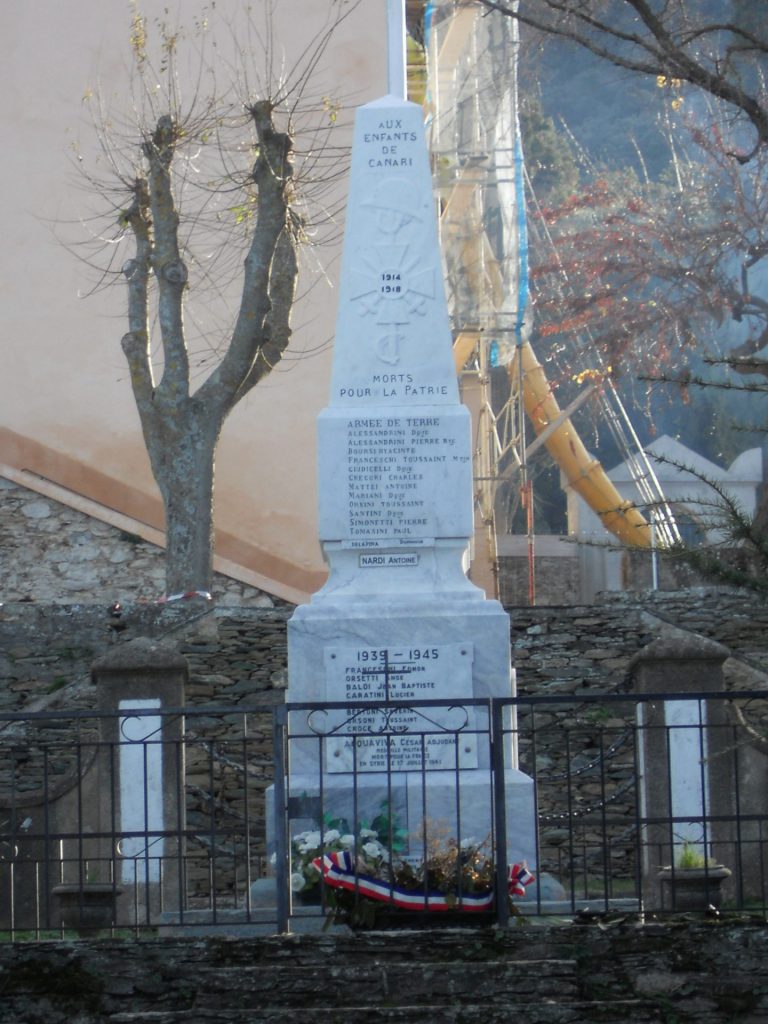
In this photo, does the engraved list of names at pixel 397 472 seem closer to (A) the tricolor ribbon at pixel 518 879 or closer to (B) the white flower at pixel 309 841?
(B) the white flower at pixel 309 841

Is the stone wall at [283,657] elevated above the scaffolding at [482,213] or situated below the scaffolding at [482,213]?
below

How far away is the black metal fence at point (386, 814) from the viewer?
7.97 metres

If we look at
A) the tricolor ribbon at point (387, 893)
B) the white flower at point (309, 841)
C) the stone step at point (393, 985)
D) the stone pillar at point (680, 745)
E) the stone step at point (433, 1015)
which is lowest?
the stone step at point (433, 1015)

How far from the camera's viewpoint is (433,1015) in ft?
21.8

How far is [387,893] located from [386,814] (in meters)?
1.41

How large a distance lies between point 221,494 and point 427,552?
11337 mm

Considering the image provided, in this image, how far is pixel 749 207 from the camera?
3297 centimetres

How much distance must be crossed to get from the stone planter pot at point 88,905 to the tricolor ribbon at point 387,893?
5.18ft

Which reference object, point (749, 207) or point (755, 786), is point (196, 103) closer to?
point (755, 786)

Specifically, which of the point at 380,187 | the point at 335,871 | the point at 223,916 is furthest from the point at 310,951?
the point at 380,187

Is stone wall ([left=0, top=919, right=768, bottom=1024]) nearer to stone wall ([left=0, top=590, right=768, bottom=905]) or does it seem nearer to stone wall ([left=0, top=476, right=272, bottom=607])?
stone wall ([left=0, top=590, right=768, bottom=905])

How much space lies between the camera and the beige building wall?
21734mm

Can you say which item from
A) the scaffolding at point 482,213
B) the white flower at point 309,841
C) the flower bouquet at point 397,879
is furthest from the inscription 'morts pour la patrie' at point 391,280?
the scaffolding at point 482,213

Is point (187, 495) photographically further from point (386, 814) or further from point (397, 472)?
point (386, 814)
